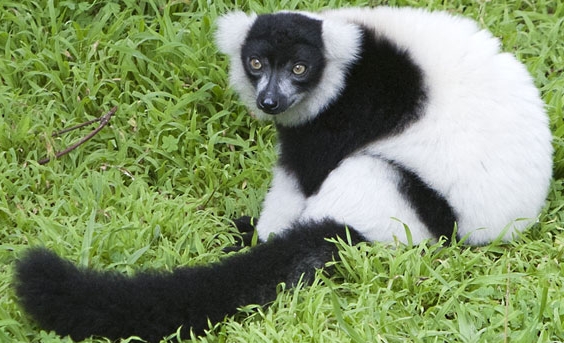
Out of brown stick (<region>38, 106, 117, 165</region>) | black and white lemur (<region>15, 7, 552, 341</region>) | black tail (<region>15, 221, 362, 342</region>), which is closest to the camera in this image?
black tail (<region>15, 221, 362, 342</region>)

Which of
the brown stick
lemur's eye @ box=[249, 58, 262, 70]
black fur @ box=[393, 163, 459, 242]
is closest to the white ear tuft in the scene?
lemur's eye @ box=[249, 58, 262, 70]

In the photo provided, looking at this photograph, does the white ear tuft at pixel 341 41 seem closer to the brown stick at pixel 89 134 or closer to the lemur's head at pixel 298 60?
the lemur's head at pixel 298 60

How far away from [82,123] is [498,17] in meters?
3.23

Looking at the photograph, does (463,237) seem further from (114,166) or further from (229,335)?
(114,166)

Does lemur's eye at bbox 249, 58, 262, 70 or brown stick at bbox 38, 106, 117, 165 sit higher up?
lemur's eye at bbox 249, 58, 262, 70

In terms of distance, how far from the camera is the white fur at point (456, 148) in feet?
15.8

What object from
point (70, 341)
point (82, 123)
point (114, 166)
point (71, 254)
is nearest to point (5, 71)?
point (82, 123)

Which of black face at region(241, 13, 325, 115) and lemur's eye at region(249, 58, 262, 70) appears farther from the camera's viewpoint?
lemur's eye at region(249, 58, 262, 70)

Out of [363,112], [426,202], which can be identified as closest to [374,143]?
[363,112]

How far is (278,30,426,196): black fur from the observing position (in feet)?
16.3

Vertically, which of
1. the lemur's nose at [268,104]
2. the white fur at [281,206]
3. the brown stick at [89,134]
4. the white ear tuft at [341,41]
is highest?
the white ear tuft at [341,41]

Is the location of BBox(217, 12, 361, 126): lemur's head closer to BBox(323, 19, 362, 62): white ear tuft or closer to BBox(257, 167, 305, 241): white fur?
BBox(323, 19, 362, 62): white ear tuft

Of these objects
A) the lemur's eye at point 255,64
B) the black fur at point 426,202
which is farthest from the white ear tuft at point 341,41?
the black fur at point 426,202

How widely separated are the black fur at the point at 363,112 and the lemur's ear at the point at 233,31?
2.19 feet
